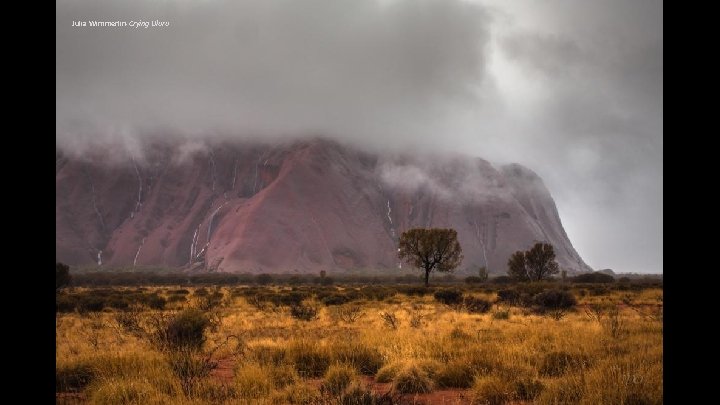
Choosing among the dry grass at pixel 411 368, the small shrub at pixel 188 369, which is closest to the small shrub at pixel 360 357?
the dry grass at pixel 411 368

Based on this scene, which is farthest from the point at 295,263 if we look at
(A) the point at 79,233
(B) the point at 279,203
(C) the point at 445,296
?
(C) the point at 445,296

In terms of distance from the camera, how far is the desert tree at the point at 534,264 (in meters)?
74.9

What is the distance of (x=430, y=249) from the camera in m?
67.2

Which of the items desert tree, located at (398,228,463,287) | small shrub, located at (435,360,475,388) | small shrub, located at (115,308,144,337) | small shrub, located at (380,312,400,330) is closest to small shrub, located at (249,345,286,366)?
small shrub, located at (435,360,475,388)

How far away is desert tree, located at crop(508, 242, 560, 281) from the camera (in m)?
74.9

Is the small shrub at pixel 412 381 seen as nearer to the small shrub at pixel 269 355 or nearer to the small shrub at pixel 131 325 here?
the small shrub at pixel 269 355

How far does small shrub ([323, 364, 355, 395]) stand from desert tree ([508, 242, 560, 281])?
229 feet

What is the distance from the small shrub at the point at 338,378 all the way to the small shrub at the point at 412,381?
93 centimetres

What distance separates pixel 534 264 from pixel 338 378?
74.1 m

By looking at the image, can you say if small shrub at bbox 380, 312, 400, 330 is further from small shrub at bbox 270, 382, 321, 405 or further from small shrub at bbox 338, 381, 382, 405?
small shrub at bbox 338, 381, 382, 405
